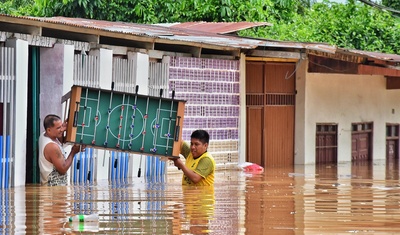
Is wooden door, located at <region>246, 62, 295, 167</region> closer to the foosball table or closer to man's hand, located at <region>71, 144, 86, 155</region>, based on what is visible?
the foosball table

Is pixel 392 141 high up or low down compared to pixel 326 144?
up

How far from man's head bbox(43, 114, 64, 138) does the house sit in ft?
2.57

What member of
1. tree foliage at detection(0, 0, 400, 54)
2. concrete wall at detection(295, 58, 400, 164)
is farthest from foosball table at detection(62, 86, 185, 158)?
tree foliage at detection(0, 0, 400, 54)

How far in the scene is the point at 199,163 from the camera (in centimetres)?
1311

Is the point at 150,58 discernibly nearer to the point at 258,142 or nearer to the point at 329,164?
the point at 258,142

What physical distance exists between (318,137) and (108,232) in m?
16.1

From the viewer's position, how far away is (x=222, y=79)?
67.2 ft

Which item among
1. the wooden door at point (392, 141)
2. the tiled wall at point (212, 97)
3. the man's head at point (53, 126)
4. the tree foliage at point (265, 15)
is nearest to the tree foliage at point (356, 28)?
the tree foliage at point (265, 15)

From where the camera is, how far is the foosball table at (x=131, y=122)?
1394 cm

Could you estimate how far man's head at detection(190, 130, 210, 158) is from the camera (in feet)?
42.2

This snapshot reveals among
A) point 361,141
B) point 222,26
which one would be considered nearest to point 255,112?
point 222,26

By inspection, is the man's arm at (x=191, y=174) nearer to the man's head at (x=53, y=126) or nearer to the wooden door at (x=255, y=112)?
the man's head at (x=53, y=126)

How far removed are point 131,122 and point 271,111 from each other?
355 inches

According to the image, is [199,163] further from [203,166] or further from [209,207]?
[209,207]
